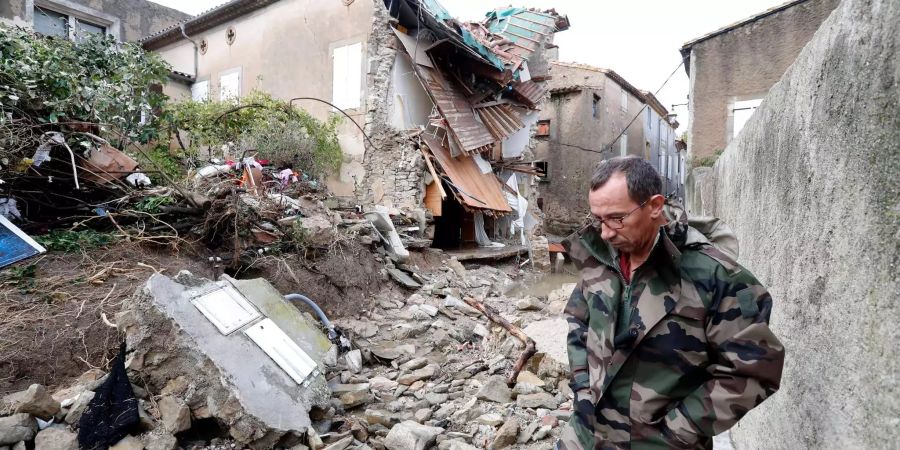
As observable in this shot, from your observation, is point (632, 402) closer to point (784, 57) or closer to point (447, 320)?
point (447, 320)

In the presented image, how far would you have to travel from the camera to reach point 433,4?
11.5m

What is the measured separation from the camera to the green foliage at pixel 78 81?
5.45 meters

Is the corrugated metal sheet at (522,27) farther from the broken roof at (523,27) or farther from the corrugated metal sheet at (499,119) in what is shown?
the corrugated metal sheet at (499,119)

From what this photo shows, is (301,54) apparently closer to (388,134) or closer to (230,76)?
(230,76)

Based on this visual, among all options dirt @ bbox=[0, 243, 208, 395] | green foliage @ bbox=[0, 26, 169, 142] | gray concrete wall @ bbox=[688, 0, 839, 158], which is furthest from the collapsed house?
dirt @ bbox=[0, 243, 208, 395]

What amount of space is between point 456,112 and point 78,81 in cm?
784

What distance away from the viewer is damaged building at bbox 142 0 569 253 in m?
11.3

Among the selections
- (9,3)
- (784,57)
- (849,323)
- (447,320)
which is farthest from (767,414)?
(9,3)

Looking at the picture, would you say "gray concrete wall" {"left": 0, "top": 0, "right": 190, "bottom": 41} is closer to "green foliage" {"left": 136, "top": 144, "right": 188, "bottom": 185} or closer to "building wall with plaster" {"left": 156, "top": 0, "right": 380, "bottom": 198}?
"building wall with plaster" {"left": 156, "top": 0, "right": 380, "bottom": 198}

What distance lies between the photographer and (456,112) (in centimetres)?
1209

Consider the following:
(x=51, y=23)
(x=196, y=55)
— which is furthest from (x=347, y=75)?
(x=51, y=23)

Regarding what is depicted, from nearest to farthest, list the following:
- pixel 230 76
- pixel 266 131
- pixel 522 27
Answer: pixel 266 131 → pixel 230 76 → pixel 522 27

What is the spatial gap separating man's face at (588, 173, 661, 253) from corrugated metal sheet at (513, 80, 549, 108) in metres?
12.9

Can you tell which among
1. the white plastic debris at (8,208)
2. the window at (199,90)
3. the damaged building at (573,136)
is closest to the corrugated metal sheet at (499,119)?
the damaged building at (573,136)
